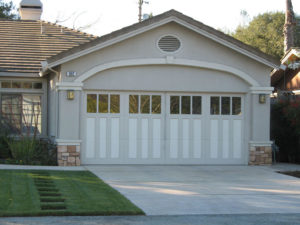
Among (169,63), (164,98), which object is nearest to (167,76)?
(169,63)

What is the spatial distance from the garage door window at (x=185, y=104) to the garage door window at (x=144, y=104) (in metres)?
0.43

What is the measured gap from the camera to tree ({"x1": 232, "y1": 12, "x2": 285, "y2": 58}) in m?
44.1

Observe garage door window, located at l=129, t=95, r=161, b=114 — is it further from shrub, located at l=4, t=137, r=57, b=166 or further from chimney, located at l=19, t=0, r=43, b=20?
chimney, located at l=19, t=0, r=43, b=20

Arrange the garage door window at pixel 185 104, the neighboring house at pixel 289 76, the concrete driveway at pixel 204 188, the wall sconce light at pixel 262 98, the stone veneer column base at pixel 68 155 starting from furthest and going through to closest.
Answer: the neighboring house at pixel 289 76 < the wall sconce light at pixel 262 98 < the garage door window at pixel 185 104 < the stone veneer column base at pixel 68 155 < the concrete driveway at pixel 204 188

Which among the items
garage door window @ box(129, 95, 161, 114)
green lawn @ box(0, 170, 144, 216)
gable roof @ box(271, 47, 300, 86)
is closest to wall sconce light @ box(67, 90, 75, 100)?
garage door window @ box(129, 95, 161, 114)

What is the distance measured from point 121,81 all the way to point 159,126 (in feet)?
5.85

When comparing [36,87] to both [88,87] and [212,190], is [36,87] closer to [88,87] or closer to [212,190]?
[88,87]

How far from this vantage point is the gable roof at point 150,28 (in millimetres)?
15109

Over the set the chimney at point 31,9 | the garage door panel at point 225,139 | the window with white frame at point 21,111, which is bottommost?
the garage door panel at point 225,139

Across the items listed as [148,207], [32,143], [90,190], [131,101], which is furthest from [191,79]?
[148,207]

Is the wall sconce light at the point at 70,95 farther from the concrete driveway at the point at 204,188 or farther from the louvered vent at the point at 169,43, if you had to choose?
the louvered vent at the point at 169,43

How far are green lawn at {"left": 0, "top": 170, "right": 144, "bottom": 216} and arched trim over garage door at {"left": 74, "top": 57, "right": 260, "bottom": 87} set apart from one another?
150 inches

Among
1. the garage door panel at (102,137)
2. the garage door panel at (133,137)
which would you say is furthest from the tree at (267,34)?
the garage door panel at (102,137)

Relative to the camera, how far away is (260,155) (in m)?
16.4
